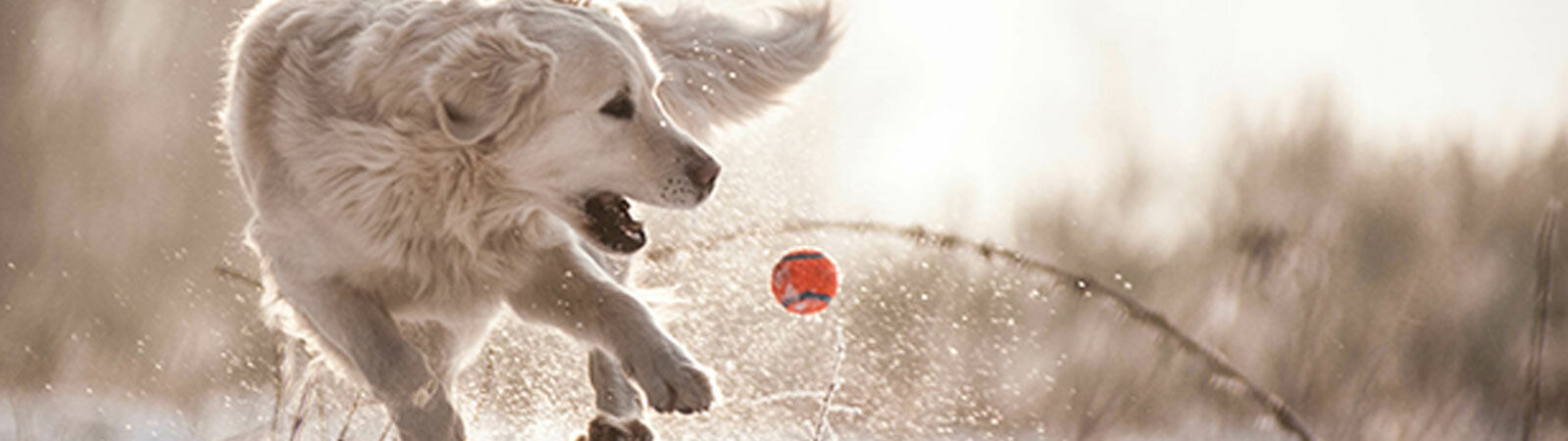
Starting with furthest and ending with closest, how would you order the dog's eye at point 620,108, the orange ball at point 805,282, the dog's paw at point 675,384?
the orange ball at point 805,282, the dog's eye at point 620,108, the dog's paw at point 675,384

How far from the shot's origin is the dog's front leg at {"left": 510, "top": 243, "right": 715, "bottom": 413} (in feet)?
10.2

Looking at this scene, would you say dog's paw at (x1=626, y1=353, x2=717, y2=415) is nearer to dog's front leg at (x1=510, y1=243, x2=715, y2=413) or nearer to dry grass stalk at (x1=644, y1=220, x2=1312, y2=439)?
dog's front leg at (x1=510, y1=243, x2=715, y2=413)

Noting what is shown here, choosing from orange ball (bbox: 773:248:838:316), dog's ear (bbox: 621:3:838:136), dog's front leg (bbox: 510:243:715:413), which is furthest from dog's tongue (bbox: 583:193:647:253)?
dog's ear (bbox: 621:3:838:136)

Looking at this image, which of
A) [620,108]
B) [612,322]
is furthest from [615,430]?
[620,108]

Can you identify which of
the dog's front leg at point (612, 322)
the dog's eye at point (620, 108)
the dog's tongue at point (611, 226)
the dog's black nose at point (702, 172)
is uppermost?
the dog's eye at point (620, 108)

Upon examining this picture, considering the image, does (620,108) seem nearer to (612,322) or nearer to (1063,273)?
(612,322)

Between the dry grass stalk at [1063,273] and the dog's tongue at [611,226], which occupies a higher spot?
the dog's tongue at [611,226]

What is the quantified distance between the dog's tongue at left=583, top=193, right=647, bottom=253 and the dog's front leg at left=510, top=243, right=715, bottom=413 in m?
0.13

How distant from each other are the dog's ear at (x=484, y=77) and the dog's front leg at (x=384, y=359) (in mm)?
502

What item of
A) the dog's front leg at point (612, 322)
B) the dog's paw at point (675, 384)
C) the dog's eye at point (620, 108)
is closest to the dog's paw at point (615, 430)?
the dog's front leg at point (612, 322)

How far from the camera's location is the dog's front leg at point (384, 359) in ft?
11.1

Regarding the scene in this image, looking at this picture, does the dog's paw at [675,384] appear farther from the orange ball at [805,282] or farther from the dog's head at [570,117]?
the orange ball at [805,282]

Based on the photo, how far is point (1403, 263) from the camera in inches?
238

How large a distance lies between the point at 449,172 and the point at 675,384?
0.68 meters
